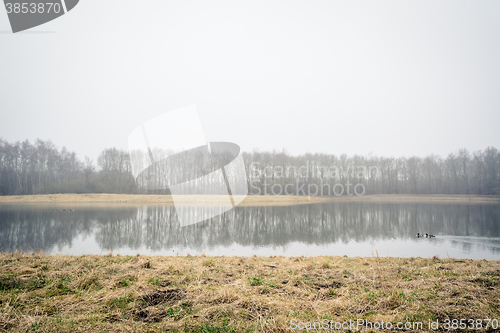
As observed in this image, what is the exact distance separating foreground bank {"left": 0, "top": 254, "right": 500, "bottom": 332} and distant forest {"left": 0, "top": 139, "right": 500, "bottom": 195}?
4984cm

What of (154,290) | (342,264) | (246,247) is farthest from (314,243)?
(154,290)

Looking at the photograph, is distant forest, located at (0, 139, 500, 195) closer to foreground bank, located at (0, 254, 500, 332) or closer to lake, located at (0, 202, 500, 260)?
lake, located at (0, 202, 500, 260)

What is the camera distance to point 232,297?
13.3ft

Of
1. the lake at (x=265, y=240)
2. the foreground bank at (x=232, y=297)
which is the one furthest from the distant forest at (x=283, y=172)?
the foreground bank at (x=232, y=297)

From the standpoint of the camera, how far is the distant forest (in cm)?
5444

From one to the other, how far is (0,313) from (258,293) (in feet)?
11.7

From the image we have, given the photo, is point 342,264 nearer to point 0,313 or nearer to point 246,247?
point 246,247

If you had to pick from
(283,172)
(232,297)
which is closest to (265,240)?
(232,297)

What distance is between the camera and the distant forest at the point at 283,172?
5444cm

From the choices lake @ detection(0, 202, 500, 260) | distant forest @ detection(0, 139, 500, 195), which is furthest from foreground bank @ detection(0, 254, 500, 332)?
distant forest @ detection(0, 139, 500, 195)

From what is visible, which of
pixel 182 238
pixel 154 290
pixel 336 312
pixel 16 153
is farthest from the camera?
pixel 16 153

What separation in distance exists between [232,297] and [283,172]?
57604 millimetres

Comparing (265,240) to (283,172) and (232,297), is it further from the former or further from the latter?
(283,172)

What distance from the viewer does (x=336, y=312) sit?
11.9ft
